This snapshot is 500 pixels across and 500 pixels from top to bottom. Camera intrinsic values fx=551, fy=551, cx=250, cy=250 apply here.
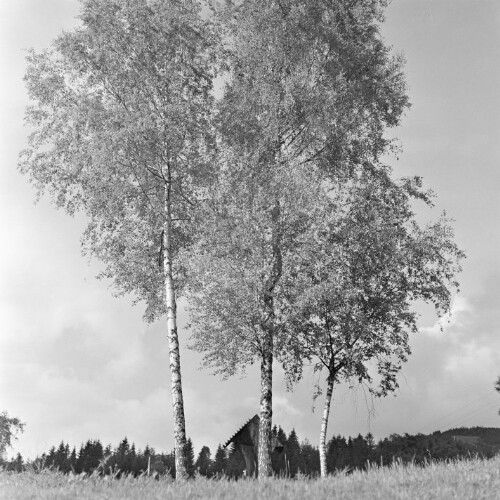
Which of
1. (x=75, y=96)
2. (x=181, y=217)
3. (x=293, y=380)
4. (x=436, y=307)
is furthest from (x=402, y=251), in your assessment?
(x=75, y=96)

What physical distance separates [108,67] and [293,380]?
51.7 ft

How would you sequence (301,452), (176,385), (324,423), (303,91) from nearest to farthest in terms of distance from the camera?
1. (176,385)
2. (303,91)
3. (324,423)
4. (301,452)

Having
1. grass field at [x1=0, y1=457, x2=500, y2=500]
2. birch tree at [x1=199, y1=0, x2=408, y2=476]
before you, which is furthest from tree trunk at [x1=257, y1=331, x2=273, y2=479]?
grass field at [x1=0, y1=457, x2=500, y2=500]

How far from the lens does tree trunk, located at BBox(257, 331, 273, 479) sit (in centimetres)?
1930

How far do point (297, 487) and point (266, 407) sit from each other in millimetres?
11187

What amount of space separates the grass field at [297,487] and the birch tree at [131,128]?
30.1ft

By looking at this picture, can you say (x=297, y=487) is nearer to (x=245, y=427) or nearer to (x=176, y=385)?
(x=176, y=385)

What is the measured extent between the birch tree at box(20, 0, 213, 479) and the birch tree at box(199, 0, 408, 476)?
4.99 feet

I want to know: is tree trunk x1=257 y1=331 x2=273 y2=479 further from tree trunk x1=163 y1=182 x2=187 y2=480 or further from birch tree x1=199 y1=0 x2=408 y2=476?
tree trunk x1=163 y1=182 x2=187 y2=480

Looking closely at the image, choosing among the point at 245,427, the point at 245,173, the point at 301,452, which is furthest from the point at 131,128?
the point at 301,452

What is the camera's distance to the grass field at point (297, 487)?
840cm

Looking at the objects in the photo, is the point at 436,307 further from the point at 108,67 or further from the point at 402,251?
the point at 108,67

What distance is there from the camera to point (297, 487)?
29.4ft

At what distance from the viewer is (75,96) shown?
21047 millimetres
